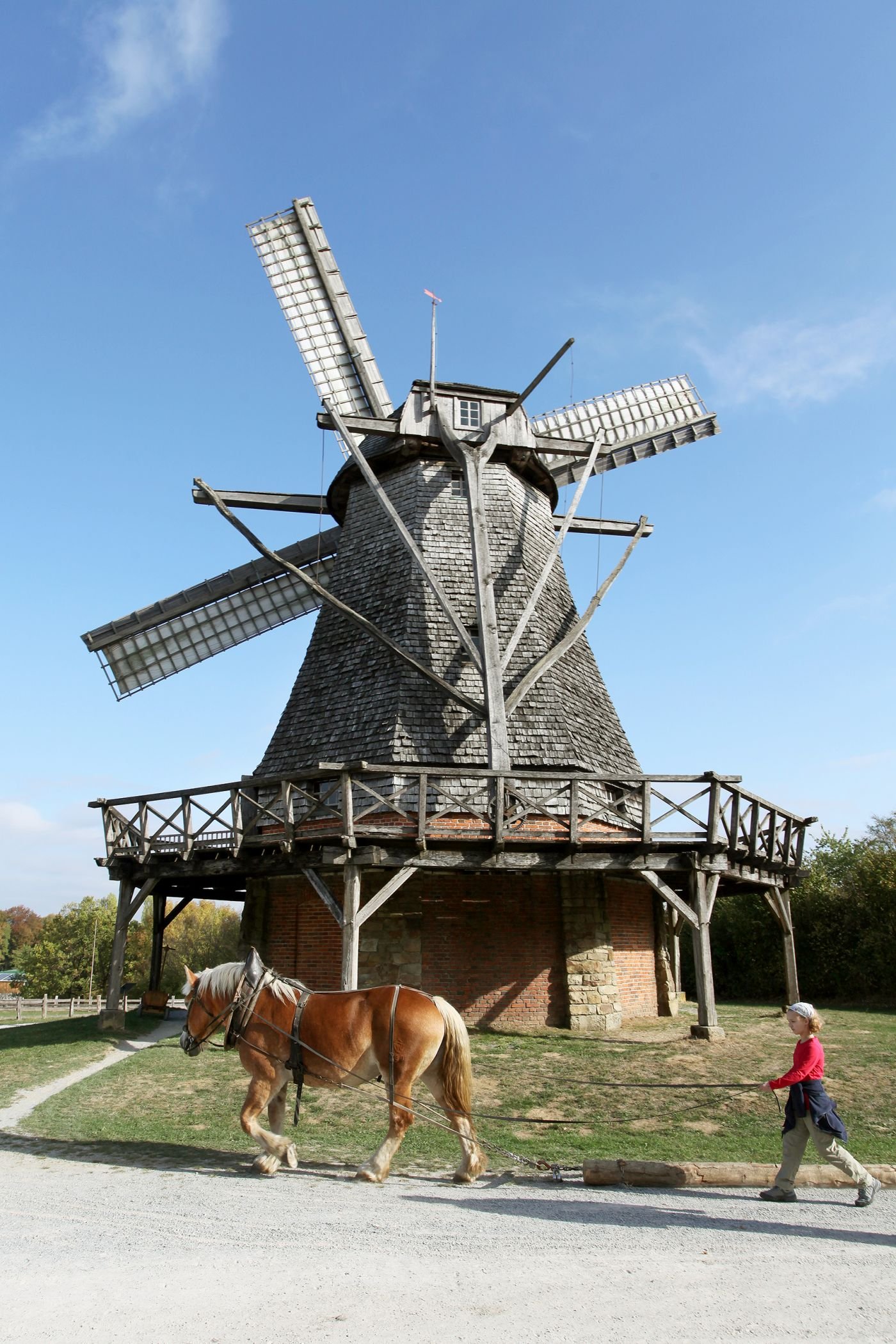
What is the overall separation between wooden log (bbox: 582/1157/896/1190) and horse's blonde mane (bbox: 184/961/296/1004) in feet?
8.09

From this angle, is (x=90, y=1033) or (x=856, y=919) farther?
(x=856, y=919)

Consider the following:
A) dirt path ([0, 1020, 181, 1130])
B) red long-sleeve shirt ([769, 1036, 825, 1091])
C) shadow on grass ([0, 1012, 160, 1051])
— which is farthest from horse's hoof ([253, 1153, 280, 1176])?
shadow on grass ([0, 1012, 160, 1051])

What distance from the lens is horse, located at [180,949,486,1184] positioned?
A: 21.3ft

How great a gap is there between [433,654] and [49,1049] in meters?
Answer: 7.72

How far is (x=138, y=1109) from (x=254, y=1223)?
436 cm

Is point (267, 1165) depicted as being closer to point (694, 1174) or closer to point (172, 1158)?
point (172, 1158)

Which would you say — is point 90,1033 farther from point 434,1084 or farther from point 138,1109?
point 434,1084

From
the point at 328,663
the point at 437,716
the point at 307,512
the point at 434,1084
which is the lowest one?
the point at 434,1084

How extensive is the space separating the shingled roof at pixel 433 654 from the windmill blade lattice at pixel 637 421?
326cm

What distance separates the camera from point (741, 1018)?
49.1ft

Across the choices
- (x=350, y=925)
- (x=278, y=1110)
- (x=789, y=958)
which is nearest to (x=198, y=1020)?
(x=278, y=1110)

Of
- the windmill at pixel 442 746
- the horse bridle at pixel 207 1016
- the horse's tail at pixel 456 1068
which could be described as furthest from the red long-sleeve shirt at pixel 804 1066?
the windmill at pixel 442 746

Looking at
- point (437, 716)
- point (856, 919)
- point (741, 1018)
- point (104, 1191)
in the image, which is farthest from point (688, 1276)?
point (856, 919)

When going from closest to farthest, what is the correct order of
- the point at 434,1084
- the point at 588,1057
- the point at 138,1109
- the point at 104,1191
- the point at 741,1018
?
the point at 104,1191, the point at 434,1084, the point at 138,1109, the point at 588,1057, the point at 741,1018
